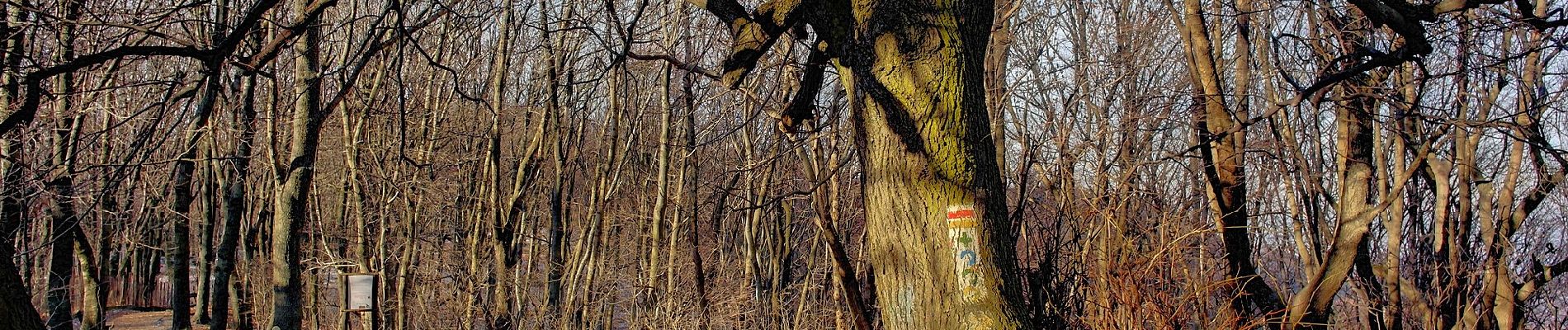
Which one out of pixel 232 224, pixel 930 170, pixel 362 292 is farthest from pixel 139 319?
pixel 930 170

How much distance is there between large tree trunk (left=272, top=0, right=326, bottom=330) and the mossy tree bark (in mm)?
5411

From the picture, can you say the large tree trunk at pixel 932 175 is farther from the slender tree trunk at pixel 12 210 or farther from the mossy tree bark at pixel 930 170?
the slender tree trunk at pixel 12 210

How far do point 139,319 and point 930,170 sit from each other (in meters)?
20.8

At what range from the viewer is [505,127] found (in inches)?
715

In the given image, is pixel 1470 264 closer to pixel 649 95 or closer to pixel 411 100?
pixel 649 95

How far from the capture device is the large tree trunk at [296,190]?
27.4 feet

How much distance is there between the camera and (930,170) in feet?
14.4

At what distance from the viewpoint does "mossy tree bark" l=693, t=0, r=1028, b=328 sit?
14.3ft

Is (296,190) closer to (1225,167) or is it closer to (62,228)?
(62,228)

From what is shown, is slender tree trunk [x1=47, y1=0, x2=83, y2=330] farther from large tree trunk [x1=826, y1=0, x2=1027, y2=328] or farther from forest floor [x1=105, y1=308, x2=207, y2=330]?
large tree trunk [x1=826, y1=0, x2=1027, y2=328]

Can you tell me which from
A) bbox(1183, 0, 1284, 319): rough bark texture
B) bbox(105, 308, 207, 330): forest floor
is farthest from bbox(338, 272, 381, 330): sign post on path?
bbox(105, 308, 207, 330): forest floor

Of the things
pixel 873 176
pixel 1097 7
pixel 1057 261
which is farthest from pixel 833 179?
pixel 1097 7

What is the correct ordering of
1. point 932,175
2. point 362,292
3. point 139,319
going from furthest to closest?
point 139,319 → point 362,292 → point 932,175

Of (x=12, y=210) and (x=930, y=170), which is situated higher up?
(x=12, y=210)
